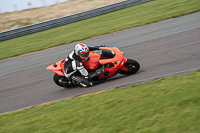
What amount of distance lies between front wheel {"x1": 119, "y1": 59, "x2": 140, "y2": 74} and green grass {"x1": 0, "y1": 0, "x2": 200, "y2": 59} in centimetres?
850

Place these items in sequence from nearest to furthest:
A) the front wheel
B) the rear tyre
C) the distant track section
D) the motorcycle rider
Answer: the motorcycle rider, the front wheel, the rear tyre, the distant track section

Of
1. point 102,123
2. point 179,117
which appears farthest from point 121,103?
point 179,117

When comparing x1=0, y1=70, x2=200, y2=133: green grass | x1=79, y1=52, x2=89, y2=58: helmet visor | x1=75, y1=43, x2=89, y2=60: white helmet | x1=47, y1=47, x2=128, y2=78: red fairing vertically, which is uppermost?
x1=75, y1=43, x2=89, y2=60: white helmet

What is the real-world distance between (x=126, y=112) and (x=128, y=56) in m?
6.19

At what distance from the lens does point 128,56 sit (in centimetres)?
1185

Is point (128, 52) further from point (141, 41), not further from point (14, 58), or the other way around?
point (14, 58)

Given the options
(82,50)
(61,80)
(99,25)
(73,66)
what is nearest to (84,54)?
(82,50)

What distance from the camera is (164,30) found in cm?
1436

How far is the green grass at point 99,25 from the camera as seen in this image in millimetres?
17406

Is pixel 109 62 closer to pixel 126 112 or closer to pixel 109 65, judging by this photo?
pixel 109 65

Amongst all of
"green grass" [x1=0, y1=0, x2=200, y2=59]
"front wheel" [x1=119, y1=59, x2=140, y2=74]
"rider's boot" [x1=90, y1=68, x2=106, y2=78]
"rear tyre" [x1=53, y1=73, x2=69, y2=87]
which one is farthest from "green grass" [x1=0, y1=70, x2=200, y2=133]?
"green grass" [x1=0, y1=0, x2=200, y2=59]

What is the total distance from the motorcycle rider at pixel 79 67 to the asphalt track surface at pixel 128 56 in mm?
369

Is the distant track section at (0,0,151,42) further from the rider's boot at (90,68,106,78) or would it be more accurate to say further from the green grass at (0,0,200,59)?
the rider's boot at (90,68,106,78)

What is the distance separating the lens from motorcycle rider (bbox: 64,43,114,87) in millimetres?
8470
